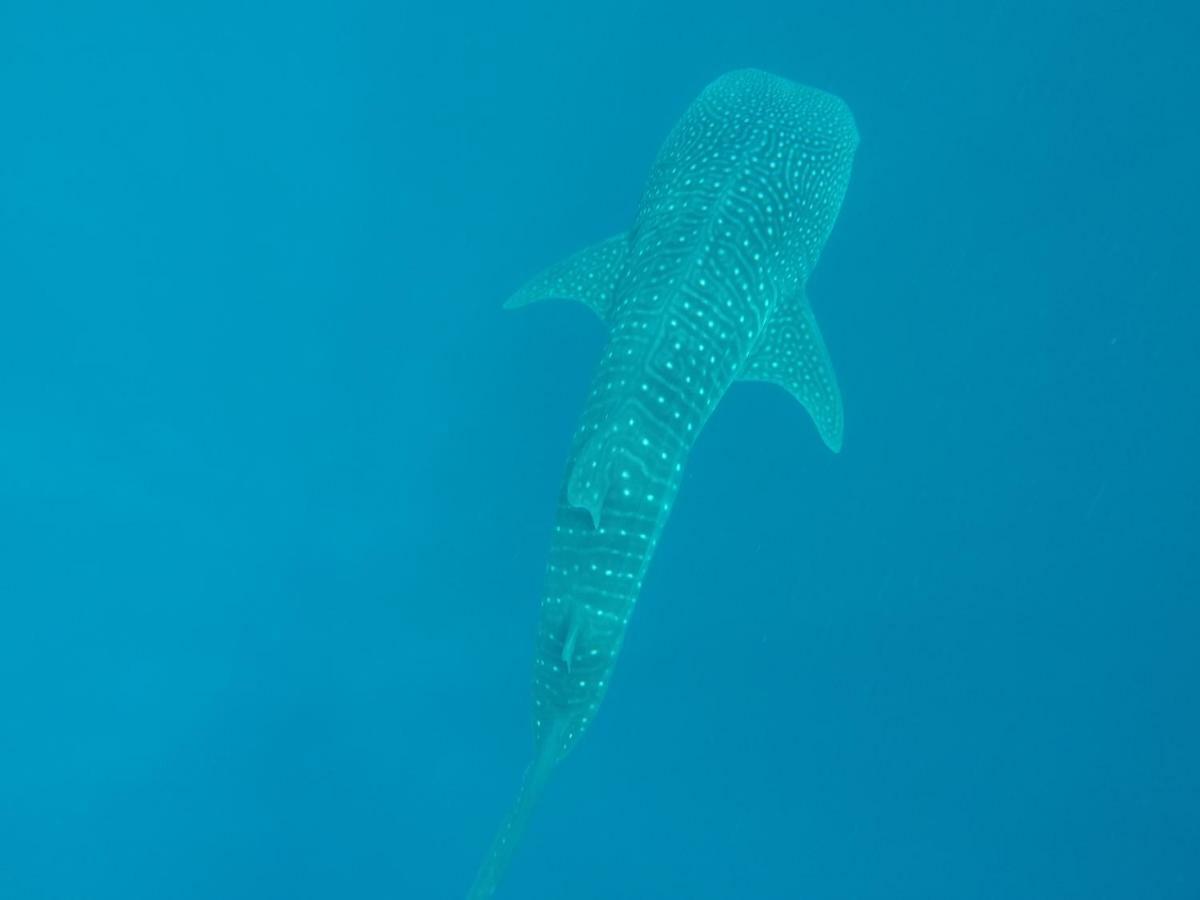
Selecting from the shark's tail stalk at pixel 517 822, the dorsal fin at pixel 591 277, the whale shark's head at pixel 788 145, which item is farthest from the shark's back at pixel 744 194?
the shark's tail stalk at pixel 517 822

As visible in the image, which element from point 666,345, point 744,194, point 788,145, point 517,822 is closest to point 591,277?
point 744,194

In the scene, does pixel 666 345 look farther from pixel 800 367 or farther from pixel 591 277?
pixel 800 367

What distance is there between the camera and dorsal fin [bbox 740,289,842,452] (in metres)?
5.24

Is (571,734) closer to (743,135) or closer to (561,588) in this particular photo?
(561,588)

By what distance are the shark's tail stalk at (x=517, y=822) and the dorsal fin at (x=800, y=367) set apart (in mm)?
2177

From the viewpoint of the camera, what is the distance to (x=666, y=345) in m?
4.20

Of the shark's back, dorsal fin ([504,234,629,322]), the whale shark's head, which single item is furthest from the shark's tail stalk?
the whale shark's head

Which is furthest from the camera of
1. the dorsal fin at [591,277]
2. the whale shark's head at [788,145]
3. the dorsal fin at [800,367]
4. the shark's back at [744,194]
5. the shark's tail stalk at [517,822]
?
the dorsal fin at [800,367]

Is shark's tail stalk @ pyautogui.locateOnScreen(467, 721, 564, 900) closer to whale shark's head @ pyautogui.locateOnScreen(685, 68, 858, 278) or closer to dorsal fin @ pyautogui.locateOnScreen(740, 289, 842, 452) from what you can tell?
dorsal fin @ pyautogui.locateOnScreen(740, 289, 842, 452)

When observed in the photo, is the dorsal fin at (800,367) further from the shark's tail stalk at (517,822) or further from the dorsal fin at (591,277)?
the shark's tail stalk at (517,822)

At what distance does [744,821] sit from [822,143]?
6.47 metres

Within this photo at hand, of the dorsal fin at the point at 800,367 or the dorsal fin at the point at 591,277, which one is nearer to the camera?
the dorsal fin at the point at 591,277

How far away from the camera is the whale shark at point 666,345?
4.07 meters

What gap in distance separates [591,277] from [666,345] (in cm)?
116
